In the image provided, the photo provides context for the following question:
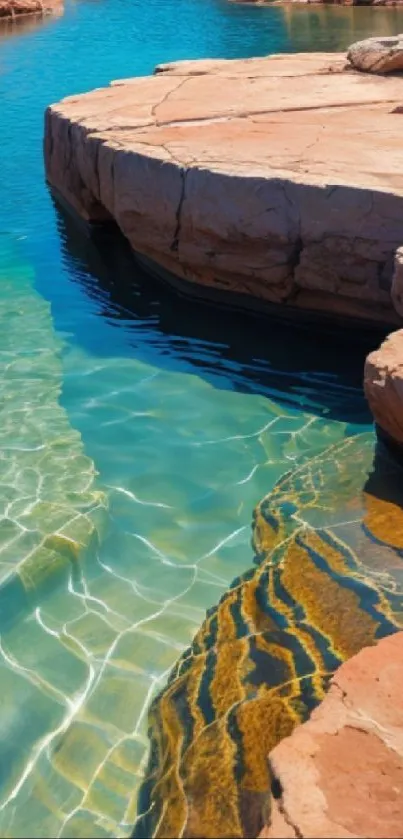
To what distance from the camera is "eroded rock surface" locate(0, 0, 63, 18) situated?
2170 cm

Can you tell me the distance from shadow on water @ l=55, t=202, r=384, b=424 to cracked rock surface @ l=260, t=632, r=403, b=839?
254 cm

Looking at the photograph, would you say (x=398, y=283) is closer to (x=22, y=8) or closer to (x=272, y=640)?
(x=272, y=640)

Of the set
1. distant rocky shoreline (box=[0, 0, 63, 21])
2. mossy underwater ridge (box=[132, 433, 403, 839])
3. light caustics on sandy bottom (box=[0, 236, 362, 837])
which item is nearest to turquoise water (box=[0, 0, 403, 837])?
light caustics on sandy bottom (box=[0, 236, 362, 837])

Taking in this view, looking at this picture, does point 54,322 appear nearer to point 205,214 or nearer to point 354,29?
point 205,214

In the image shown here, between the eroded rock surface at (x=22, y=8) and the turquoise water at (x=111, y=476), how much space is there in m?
15.2

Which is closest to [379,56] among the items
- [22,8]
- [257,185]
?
[257,185]

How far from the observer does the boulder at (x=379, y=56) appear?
825cm

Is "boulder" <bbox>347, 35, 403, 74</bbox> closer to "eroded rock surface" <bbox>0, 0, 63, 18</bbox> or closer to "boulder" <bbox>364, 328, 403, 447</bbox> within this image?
"boulder" <bbox>364, 328, 403, 447</bbox>

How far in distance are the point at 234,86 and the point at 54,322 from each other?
10.4 ft

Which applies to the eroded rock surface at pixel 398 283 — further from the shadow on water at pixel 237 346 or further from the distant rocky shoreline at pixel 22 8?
the distant rocky shoreline at pixel 22 8

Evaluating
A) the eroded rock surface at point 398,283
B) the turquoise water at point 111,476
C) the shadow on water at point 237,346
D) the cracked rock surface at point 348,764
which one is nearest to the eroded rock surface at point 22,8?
the turquoise water at point 111,476

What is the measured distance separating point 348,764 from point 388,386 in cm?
205

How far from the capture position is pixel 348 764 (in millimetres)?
2289

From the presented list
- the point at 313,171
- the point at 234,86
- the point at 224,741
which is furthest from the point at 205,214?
the point at 224,741
